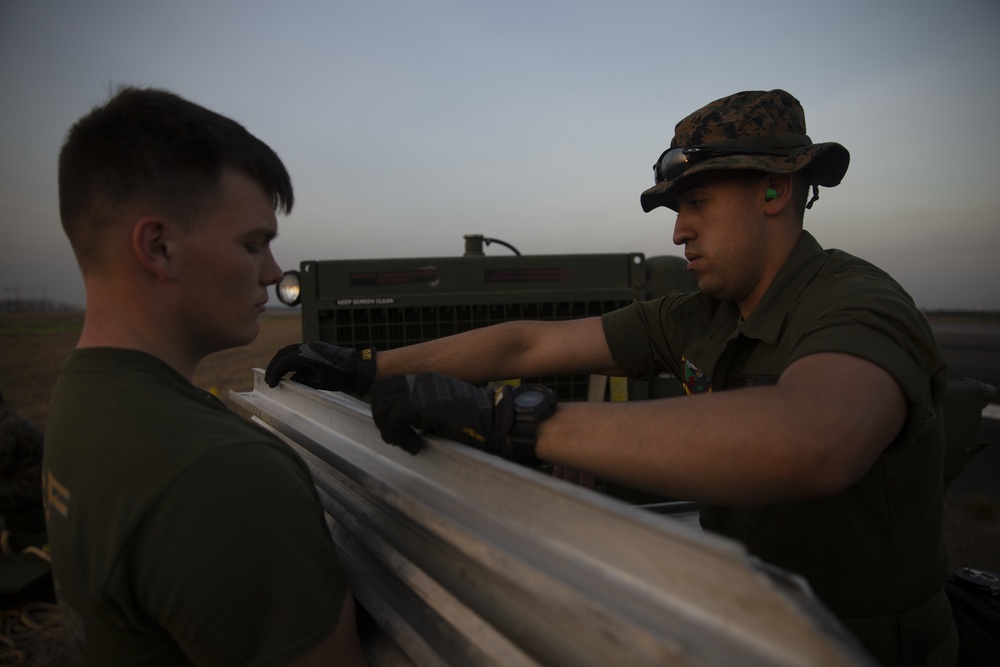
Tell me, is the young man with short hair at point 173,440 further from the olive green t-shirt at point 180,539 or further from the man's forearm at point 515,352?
the man's forearm at point 515,352

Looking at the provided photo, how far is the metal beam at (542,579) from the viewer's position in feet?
2.41

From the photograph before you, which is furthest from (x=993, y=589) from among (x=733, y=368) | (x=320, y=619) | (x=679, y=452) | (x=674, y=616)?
(x=320, y=619)

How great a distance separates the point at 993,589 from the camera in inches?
86.6

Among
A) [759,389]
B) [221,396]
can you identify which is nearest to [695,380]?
[759,389]

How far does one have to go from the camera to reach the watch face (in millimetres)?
1381

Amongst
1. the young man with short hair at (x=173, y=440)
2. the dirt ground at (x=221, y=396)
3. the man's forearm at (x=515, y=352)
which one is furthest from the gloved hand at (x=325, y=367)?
the young man with short hair at (x=173, y=440)

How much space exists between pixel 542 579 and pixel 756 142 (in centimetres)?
168

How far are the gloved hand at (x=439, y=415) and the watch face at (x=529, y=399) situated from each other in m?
0.02

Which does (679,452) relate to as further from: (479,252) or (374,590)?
(479,252)

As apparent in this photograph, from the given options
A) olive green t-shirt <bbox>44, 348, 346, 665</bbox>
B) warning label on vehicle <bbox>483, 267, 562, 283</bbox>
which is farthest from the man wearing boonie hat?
warning label on vehicle <bbox>483, 267, 562, 283</bbox>

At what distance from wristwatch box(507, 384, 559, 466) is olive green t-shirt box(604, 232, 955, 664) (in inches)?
22.9

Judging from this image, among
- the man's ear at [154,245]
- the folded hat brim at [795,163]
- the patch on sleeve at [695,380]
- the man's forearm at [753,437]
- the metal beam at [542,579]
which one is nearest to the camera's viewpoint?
the metal beam at [542,579]

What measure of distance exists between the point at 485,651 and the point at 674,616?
36 cm

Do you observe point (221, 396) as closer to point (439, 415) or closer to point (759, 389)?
point (439, 415)
